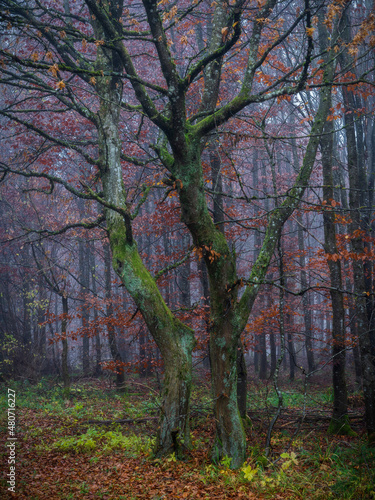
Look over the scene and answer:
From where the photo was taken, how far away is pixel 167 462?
5.74 m

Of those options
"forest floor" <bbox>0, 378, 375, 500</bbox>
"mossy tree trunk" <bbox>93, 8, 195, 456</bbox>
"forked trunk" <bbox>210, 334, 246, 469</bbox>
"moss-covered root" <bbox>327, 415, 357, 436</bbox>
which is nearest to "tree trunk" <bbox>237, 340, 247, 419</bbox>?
"forest floor" <bbox>0, 378, 375, 500</bbox>

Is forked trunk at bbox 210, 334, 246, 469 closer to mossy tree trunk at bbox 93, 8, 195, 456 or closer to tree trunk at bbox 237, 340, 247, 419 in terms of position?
mossy tree trunk at bbox 93, 8, 195, 456

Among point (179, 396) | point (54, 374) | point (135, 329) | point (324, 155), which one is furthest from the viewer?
point (54, 374)

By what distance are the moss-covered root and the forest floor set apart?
0.60 feet

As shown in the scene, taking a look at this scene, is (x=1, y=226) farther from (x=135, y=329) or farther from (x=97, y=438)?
(x=97, y=438)

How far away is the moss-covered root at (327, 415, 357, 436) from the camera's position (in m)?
7.71

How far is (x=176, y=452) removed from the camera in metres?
5.95

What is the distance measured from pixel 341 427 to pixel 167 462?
4157mm

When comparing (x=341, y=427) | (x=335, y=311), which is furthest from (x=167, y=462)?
(x=335, y=311)

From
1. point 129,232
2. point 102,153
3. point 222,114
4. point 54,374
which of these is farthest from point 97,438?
point 54,374

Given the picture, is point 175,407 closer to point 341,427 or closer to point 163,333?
→ point 163,333

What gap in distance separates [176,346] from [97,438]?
329 centimetres

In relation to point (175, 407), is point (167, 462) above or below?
below

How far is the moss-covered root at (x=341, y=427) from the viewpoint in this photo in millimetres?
7711
